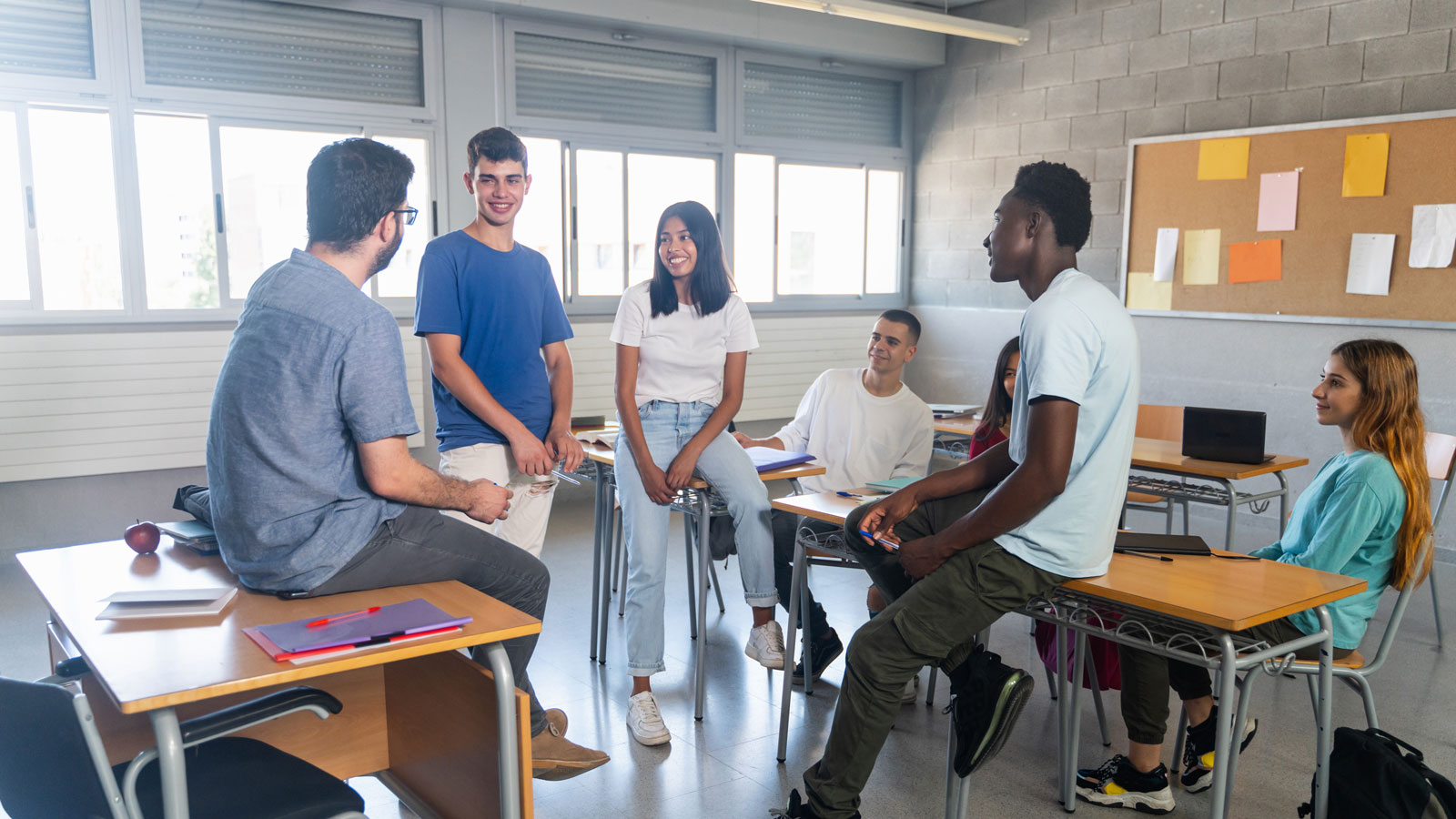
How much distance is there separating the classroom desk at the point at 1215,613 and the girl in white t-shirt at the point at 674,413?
97cm

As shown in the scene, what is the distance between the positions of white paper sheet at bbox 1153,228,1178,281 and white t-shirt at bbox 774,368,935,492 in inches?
103

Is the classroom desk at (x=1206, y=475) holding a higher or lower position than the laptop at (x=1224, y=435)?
lower

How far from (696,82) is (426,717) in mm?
4842

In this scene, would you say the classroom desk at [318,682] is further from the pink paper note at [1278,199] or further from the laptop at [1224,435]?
the pink paper note at [1278,199]

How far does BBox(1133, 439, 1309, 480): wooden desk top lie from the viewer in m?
3.19

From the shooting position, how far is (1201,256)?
5246 millimetres

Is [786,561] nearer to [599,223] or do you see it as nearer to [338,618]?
[338,618]

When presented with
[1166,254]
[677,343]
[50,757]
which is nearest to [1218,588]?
[677,343]

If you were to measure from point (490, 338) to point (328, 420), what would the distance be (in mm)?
905

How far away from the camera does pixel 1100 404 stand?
75.0 inches

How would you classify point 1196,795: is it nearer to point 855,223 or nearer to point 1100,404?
point 1100,404

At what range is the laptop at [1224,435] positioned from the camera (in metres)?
3.31

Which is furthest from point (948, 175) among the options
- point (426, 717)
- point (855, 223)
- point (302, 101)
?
point (426, 717)

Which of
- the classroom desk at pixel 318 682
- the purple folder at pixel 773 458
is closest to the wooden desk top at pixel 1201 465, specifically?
the purple folder at pixel 773 458
